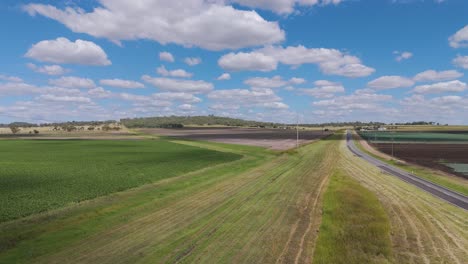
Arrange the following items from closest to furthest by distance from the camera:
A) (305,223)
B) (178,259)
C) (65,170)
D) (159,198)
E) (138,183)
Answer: (178,259), (305,223), (159,198), (138,183), (65,170)

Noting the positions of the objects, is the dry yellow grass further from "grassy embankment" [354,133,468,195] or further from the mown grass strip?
"grassy embankment" [354,133,468,195]

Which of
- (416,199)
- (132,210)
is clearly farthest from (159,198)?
(416,199)

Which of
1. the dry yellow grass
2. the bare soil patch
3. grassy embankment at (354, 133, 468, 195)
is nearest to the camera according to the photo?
the dry yellow grass

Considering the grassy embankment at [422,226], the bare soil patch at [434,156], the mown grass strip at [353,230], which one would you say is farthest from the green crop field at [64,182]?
the bare soil patch at [434,156]

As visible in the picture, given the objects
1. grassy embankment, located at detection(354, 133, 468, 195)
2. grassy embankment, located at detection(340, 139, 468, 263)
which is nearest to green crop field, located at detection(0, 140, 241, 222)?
grassy embankment, located at detection(340, 139, 468, 263)

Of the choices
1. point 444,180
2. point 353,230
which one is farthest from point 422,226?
point 444,180

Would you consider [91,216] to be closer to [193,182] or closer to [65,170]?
[193,182]
